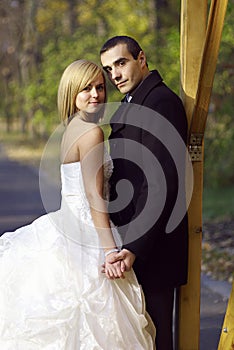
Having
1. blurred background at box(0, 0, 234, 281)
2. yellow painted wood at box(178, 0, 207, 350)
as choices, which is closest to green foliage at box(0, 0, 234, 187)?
blurred background at box(0, 0, 234, 281)

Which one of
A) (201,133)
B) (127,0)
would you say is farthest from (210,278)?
(127,0)

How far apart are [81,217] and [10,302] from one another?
580 millimetres

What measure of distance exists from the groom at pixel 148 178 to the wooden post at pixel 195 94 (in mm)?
124

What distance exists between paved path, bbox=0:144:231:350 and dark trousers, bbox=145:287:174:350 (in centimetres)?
145

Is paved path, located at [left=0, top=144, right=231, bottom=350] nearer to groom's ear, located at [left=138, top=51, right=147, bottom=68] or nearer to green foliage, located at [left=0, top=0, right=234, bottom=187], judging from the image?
green foliage, located at [left=0, top=0, right=234, bottom=187]

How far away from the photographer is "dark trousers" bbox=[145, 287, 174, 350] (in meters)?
3.98

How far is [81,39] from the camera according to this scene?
17516mm

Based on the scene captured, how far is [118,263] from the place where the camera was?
375 centimetres

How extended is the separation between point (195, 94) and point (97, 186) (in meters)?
0.75

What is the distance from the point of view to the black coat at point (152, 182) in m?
3.73

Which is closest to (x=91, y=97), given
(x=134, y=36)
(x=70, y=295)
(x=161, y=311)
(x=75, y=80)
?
(x=75, y=80)

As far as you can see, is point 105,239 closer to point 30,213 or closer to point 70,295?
point 70,295

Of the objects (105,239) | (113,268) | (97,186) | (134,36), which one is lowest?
(113,268)

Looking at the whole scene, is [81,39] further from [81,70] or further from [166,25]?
[81,70]
